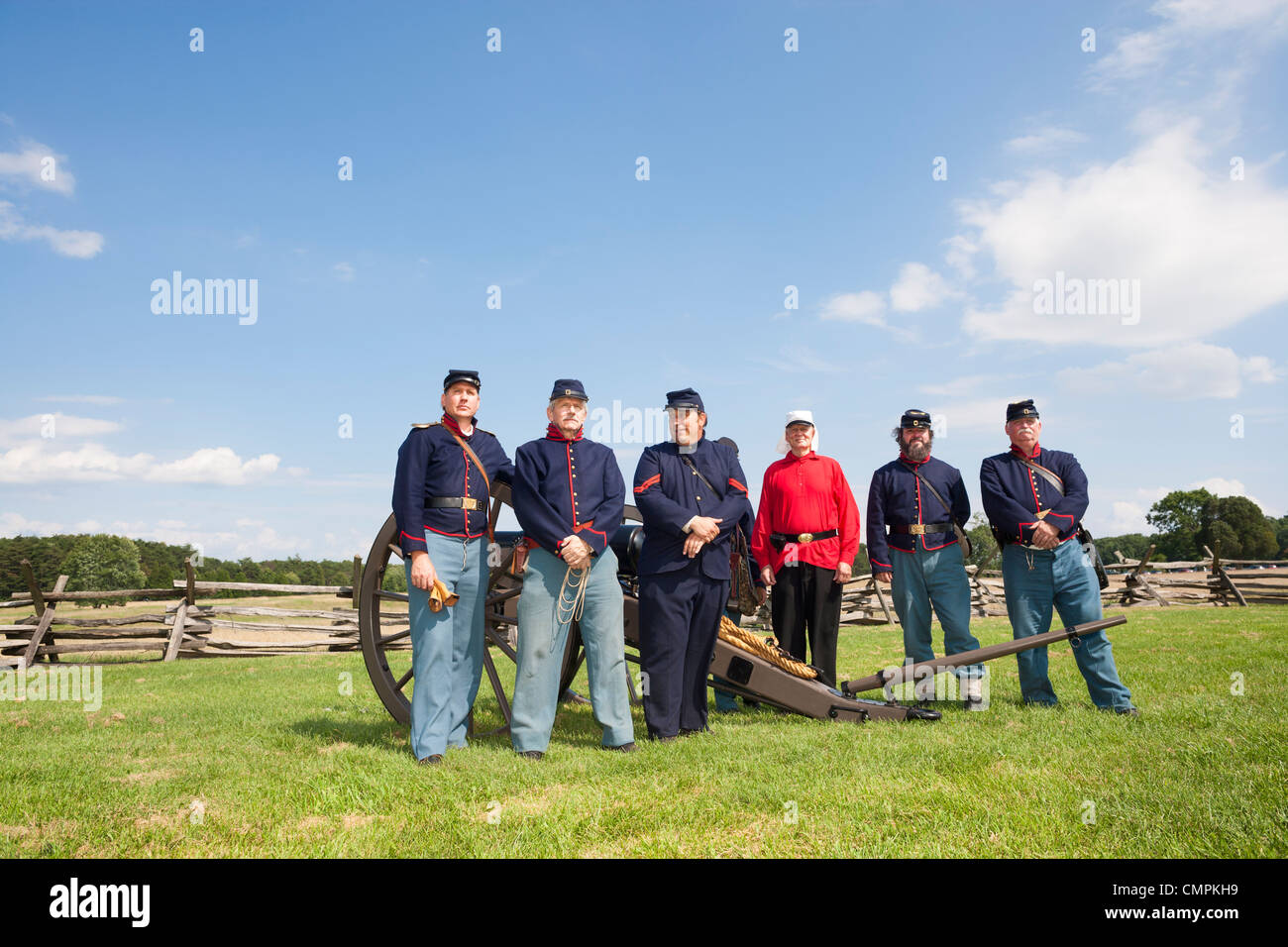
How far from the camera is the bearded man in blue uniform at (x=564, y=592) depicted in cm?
416

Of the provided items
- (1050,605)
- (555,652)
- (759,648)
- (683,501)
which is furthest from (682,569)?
(1050,605)

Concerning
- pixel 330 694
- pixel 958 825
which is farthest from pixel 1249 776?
pixel 330 694

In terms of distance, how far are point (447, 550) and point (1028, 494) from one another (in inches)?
147

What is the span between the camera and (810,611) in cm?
530

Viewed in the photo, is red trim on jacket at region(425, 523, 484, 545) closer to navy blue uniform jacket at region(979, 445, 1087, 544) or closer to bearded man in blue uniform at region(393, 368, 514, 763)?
bearded man in blue uniform at region(393, 368, 514, 763)

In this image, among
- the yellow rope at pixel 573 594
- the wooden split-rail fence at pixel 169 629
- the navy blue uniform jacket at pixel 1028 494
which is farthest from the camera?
the wooden split-rail fence at pixel 169 629

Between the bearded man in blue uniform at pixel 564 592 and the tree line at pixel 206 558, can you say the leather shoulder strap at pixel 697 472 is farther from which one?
the tree line at pixel 206 558

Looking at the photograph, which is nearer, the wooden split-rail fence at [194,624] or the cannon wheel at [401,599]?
the cannon wheel at [401,599]

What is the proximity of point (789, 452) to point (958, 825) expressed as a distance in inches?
121

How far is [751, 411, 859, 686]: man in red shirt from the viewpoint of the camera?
5285 mm

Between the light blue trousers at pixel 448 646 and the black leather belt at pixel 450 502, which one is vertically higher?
the black leather belt at pixel 450 502

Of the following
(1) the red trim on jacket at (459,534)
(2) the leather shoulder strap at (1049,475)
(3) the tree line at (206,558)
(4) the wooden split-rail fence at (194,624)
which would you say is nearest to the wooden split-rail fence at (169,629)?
(4) the wooden split-rail fence at (194,624)

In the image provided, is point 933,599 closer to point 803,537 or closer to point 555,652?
point 803,537
